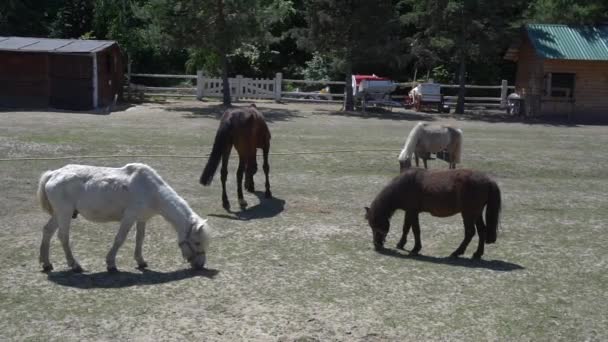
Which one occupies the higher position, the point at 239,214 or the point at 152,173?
the point at 152,173

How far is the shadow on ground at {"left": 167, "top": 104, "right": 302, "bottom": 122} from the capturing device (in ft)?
83.4

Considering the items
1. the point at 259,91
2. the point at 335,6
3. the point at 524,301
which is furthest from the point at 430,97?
the point at 524,301

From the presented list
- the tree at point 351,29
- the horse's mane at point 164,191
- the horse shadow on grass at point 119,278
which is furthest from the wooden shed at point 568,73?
the horse shadow on grass at point 119,278

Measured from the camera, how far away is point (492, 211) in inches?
328

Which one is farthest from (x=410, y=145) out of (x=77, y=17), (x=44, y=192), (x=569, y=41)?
(x=77, y=17)

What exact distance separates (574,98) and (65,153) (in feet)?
74.7

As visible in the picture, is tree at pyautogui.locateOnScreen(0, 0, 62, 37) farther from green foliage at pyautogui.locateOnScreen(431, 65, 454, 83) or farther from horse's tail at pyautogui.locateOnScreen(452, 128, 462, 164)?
horse's tail at pyautogui.locateOnScreen(452, 128, 462, 164)

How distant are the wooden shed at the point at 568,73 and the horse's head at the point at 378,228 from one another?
75.5 ft

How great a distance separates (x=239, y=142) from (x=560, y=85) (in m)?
23.8

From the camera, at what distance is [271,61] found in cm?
3988

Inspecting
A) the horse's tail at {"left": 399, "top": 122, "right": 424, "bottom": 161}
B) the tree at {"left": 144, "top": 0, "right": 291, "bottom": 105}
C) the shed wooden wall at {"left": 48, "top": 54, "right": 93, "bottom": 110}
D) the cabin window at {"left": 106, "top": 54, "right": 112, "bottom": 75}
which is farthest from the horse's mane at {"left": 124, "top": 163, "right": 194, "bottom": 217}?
the cabin window at {"left": 106, "top": 54, "right": 112, "bottom": 75}

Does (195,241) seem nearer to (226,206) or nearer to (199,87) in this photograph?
(226,206)

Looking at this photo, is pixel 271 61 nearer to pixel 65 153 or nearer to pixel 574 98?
pixel 574 98

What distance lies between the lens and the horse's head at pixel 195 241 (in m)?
7.41
